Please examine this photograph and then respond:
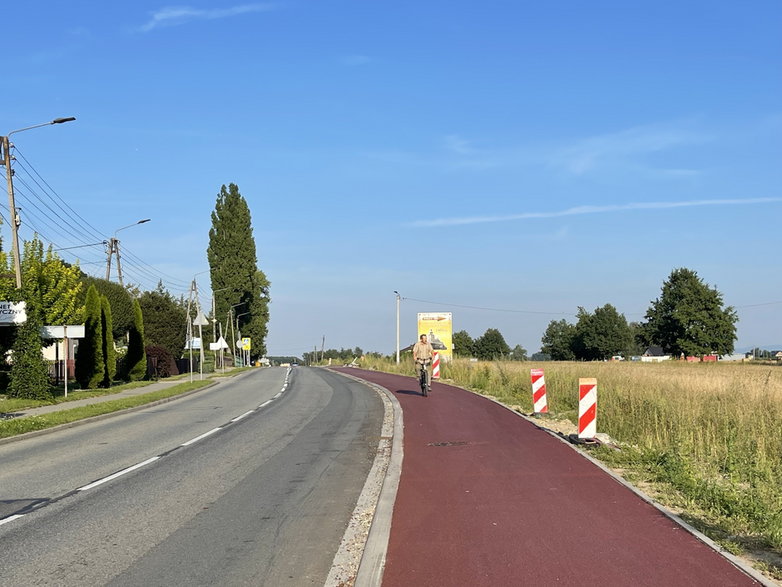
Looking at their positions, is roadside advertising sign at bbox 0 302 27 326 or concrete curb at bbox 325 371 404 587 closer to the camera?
concrete curb at bbox 325 371 404 587

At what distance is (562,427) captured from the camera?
51.0 feet

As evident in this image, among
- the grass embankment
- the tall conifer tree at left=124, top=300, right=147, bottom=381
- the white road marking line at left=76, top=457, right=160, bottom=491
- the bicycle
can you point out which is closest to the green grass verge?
the white road marking line at left=76, top=457, right=160, bottom=491

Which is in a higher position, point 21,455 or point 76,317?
point 76,317

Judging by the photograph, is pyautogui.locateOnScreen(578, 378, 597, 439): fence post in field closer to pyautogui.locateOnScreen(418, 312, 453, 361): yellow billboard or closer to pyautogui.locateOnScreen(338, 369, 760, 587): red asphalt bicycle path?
pyautogui.locateOnScreen(338, 369, 760, 587): red asphalt bicycle path

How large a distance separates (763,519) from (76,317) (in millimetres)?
35363

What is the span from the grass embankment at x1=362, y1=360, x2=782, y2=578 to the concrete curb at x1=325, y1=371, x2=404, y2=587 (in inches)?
117

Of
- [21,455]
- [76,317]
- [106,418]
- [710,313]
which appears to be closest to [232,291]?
[76,317]

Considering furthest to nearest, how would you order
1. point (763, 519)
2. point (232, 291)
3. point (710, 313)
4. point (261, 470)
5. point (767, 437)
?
point (710, 313)
point (232, 291)
point (767, 437)
point (261, 470)
point (763, 519)

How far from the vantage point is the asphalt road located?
6.29 m

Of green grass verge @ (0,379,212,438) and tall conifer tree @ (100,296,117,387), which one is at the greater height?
tall conifer tree @ (100,296,117,387)

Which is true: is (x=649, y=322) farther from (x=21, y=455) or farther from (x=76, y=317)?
(x=21, y=455)

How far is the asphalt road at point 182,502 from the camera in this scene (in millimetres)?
6289

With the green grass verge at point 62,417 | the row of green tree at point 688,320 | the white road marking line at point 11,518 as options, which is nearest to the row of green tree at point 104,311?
the green grass verge at point 62,417

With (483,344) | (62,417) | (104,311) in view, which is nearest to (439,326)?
(104,311)
